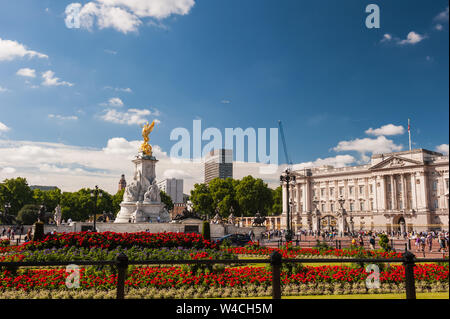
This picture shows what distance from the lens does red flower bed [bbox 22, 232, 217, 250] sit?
16375 millimetres

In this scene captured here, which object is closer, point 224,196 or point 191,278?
point 191,278

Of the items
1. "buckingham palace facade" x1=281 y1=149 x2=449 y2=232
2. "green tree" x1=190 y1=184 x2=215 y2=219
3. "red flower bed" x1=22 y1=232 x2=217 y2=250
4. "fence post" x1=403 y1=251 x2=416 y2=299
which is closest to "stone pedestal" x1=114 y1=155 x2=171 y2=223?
"red flower bed" x1=22 y1=232 x2=217 y2=250

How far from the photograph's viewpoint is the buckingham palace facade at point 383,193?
75.1 m

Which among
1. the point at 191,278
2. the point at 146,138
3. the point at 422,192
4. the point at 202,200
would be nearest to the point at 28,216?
the point at 146,138

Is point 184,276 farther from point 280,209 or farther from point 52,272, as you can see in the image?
point 280,209

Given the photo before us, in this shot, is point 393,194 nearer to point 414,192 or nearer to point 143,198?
point 414,192

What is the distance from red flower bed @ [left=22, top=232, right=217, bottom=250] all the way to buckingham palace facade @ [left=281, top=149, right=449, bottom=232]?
169ft

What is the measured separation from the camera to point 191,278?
1113 centimetres

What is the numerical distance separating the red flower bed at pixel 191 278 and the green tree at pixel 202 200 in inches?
3152

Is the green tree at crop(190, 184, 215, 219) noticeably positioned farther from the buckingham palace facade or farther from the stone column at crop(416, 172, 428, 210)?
the stone column at crop(416, 172, 428, 210)

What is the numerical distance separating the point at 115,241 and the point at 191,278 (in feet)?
23.1
